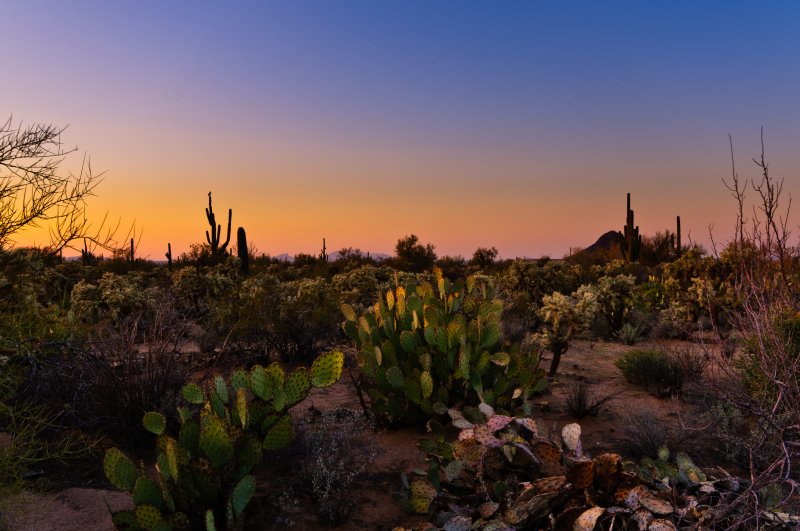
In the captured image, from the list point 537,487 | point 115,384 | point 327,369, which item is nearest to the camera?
point 537,487

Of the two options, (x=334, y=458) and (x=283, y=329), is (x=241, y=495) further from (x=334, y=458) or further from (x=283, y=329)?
(x=283, y=329)

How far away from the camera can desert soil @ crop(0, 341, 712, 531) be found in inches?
188

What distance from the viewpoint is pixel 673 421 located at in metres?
6.87

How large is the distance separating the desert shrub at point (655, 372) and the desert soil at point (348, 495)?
0.41 metres

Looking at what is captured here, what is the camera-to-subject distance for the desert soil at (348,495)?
4.77 m

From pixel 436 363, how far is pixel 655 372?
10.9 feet

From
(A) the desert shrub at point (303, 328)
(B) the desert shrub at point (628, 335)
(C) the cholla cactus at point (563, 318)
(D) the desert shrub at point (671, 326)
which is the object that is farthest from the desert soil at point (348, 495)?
(D) the desert shrub at point (671, 326)

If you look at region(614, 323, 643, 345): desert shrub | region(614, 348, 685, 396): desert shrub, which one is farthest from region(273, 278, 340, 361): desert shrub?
region(614, 323, 643, 345): desert shrub

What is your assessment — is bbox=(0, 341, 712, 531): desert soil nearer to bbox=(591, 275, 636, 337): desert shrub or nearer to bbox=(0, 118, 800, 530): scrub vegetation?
bbox=(0, 118, 800, 530): scrub vegetation

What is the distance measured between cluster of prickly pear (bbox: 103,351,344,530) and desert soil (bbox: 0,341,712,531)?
1.10 ft

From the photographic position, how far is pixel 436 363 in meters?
6.29

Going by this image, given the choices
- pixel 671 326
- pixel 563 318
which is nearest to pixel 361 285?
pixel 671 326

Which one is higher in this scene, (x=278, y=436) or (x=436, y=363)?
(x=436, y=363)

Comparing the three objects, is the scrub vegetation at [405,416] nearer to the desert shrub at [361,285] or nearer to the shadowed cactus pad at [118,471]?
the shadowed cactus pad at [118,471]
